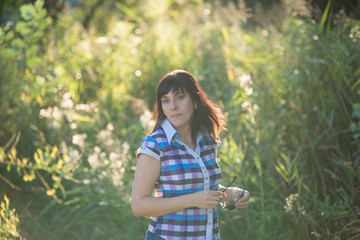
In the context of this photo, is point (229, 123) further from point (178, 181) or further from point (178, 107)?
point (178, 181)

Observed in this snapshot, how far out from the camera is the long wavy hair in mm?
2213

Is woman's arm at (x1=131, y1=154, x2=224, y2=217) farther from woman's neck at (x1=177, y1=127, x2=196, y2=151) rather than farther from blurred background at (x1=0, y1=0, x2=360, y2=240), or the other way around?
blurred background at (x1=0, y1=0, x2=360, y2=240)

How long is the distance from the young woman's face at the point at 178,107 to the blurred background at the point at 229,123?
111 centimetres

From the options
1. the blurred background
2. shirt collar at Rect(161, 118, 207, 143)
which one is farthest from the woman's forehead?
the blurred background

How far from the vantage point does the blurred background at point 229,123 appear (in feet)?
11.1

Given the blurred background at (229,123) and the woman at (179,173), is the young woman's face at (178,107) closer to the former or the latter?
the woman at (179,173)

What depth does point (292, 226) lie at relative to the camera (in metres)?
3.29

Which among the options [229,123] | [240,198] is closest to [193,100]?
[240,198]

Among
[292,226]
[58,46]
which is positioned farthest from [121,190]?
[58,46]

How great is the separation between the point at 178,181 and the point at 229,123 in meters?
2.20

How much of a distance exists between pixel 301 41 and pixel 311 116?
79 centimetres

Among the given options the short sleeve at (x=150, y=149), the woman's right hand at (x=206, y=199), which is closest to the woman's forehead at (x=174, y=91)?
the short sleeve at (x=150, y=149)

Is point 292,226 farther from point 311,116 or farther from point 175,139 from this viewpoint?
point 175,139

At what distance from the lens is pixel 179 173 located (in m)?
2.08
